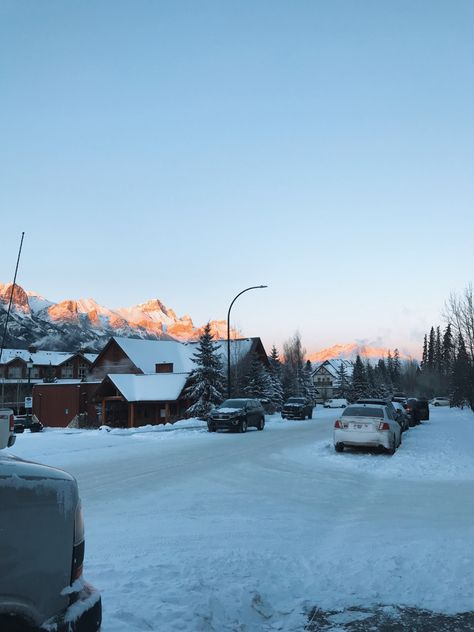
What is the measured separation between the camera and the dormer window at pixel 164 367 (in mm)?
58000

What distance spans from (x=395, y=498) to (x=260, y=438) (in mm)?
14472

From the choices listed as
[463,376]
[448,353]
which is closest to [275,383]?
[463,376]

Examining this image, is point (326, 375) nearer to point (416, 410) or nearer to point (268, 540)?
point (416, 410)

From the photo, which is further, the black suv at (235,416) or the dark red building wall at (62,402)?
the dark red building wall at (62,402)

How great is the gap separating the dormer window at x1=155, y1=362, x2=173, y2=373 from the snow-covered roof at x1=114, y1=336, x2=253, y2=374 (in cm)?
45

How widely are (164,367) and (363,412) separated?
134 ft

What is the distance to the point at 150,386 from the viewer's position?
49.6 m

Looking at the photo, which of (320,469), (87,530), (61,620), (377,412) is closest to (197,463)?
(320,469)

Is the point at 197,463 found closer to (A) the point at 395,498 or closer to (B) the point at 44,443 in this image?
(A) the point at 395,498

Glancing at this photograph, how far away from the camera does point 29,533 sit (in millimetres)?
2781

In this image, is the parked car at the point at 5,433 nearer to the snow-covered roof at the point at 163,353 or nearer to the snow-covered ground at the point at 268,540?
the snow-covered ground at the point at 268,540

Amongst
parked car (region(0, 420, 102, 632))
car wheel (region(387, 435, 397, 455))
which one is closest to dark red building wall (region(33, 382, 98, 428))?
car wheel (region(387, 435, 397, 455))

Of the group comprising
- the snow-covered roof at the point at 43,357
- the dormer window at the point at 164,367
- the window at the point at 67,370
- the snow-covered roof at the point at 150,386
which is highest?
the snow-covered roof at the point at 43,357

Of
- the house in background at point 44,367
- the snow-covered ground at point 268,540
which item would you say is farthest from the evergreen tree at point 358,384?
the snow-covered ground at point 268,540
